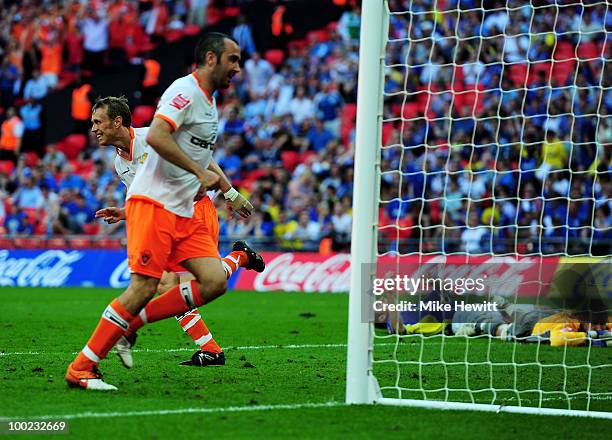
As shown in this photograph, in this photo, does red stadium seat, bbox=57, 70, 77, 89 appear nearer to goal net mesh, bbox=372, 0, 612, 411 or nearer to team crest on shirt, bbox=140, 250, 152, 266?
goal net mesh, bbox=372, 0, 612, 411

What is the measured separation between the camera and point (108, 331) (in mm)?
7148

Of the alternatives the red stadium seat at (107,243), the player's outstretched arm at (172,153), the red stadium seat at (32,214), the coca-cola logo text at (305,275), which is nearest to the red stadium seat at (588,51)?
the coca-cola logo text at (305,275)

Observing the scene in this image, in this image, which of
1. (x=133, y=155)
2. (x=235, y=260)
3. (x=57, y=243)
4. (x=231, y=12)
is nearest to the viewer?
(x=133, y=155)

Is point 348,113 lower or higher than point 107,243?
higher

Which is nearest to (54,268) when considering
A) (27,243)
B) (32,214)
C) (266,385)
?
(27,243)

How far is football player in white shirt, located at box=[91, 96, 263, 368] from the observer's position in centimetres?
813

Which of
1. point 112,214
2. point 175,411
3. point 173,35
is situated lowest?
point 175,411

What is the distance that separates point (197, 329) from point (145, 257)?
1882 mm

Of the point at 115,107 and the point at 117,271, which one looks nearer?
the point at 115,107

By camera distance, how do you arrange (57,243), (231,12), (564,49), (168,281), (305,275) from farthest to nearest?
1. (231,12)
2. (57,243)
3. (564,49)
4. (305,275)
5. (168,281)

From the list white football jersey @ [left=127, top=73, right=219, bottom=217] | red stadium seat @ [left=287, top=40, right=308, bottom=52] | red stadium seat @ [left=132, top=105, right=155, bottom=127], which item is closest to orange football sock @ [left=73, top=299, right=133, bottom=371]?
white football jersey @ [left=127, top=73, right=219, bottom=217]

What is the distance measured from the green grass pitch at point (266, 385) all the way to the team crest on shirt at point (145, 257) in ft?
2.94

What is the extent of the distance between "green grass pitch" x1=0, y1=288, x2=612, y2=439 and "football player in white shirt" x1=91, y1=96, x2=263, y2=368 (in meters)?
0.26

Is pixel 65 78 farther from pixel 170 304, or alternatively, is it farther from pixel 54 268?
pixel 170 304
